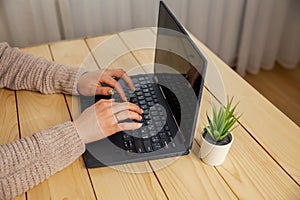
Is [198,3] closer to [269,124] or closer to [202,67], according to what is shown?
[269,124]

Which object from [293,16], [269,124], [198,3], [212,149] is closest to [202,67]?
[212,149]

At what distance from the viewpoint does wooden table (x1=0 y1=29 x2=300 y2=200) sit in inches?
26.0

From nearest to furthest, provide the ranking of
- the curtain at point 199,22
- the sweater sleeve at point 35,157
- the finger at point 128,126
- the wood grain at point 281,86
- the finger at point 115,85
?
1. the sweater sleeve at point 35,157
2. the finger at point 128,126
3. the finger at point 115,85
4. the curtain at point 199,22
5. the wood grain at point 281,86

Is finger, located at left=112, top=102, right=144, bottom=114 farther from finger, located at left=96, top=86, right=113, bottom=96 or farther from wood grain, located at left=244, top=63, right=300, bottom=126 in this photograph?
wood grain, located at left=244, top=63, right=300, bottom=126

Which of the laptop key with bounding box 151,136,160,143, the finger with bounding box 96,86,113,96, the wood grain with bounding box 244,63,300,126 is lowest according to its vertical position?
the wood grain with bounding box 244,63,300,126

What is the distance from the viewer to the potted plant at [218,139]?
2.27 ft

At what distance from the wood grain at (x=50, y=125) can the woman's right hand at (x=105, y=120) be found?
62 millimetres

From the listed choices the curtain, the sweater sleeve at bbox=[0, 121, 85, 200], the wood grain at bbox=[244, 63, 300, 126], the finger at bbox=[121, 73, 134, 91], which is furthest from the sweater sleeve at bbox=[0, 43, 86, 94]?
the wood grain at bbox=[244, 63, 300, 126]

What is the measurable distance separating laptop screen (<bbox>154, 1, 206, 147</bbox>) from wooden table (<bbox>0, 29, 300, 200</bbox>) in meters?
0.08

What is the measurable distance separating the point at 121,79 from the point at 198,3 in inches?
39.0

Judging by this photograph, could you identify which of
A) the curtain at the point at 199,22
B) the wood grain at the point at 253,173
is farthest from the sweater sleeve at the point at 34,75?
the curtain at the point at 199,22

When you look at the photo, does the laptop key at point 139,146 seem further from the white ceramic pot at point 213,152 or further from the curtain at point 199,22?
the curtain at point 199,22

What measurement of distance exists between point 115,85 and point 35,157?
0.29 m

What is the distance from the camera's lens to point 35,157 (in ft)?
2.19
